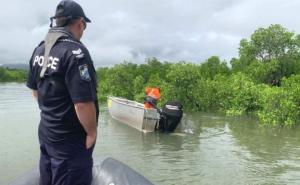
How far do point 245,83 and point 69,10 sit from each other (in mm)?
21242

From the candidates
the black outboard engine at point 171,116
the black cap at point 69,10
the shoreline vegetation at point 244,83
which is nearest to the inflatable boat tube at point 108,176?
the black cap at point 69,10

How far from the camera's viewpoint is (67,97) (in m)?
3.15

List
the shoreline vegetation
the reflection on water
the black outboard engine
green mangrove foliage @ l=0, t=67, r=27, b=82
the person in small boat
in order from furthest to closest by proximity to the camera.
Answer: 1. green mangrove foliage @ l=0, t=67, r=27, b=82
2. the shoreline vegetation
3. the person in small boat
4. the black outboard engine
5. the reflection on water

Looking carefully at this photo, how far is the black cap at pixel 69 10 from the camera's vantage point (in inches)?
128

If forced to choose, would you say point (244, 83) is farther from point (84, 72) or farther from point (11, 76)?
point (11, 76)

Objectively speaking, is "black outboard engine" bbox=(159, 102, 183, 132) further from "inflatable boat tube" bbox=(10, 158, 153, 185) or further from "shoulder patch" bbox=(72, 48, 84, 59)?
"shoulder patch" bbox=(72, 48, 84, 59)

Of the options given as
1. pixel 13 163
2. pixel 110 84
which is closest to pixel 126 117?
pixel 13 163

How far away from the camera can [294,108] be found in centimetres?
1784

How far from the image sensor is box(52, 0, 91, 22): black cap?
326cm

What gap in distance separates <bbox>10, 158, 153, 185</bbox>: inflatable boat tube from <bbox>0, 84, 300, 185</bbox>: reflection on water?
5.36 metres

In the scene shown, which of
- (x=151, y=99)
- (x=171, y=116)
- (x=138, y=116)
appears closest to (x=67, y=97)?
(x=171, y=116)

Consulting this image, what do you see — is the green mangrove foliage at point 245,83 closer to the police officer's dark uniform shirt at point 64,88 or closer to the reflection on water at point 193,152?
the reflection on water at point 193,152

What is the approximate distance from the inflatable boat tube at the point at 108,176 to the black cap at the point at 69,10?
4.38 ft

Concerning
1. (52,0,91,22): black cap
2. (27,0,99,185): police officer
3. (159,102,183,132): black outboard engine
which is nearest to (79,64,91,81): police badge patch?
(27,0,99,185): police officer
